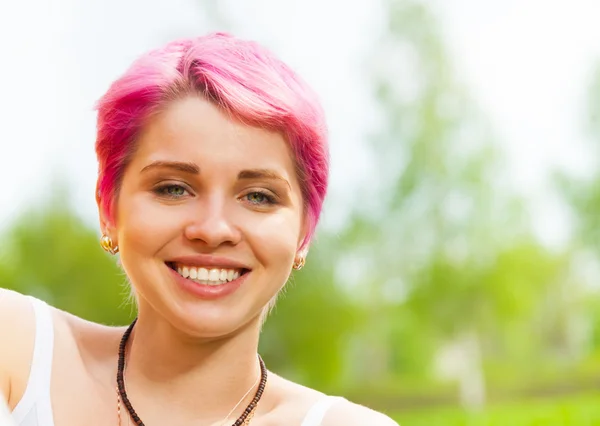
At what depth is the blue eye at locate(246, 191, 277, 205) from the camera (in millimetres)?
908

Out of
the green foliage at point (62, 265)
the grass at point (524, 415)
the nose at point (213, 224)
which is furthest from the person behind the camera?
the green foliage at point (62, 265)

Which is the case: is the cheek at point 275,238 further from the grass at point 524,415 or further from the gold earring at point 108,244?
the grass at point 524,415

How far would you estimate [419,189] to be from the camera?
209 inches

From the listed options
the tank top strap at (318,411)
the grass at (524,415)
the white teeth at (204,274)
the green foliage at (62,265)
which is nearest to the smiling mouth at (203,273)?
the white teeth at (204,274)

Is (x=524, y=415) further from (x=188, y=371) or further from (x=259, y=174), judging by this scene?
(x=259, y=174)

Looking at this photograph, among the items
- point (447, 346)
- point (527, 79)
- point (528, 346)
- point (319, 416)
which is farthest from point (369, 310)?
point (319, 416)

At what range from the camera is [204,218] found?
34.3 inches

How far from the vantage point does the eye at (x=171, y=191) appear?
0.89 metres

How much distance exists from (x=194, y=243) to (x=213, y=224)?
0.11ft

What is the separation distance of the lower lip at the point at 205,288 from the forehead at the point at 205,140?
12 cm

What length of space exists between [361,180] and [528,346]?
1.45m

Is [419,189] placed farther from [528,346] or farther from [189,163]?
[189,163]

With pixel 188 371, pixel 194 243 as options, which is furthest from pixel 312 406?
pixel 194 243

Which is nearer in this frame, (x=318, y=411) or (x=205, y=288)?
(x=205, y=288)
